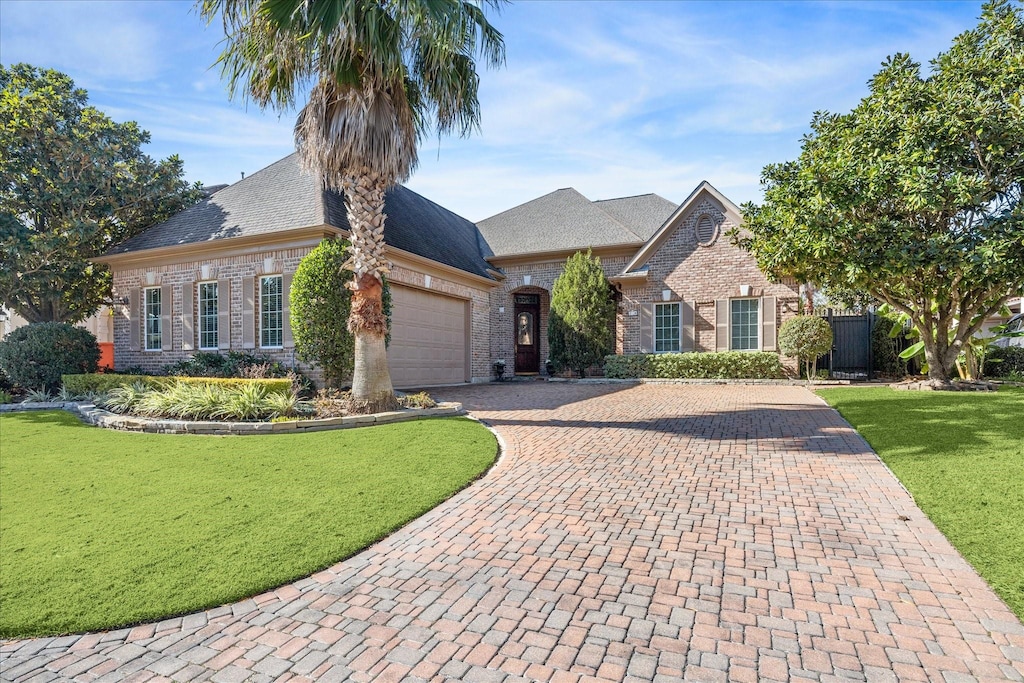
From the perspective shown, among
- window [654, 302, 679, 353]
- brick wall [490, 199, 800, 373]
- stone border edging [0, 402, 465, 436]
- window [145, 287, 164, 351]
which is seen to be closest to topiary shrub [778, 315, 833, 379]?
brick wall [490, 199, 800, 373]

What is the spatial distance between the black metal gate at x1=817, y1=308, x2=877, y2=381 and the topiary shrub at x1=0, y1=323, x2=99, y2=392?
864 inches

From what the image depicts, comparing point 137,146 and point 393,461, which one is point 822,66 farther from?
point 137,146

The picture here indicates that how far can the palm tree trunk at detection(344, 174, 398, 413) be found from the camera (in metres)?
9.92

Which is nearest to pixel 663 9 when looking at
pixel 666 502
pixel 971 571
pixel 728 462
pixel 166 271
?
pixel 728 462

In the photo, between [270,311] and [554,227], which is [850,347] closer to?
[554,227]

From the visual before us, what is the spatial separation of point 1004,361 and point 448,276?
57.8 feet

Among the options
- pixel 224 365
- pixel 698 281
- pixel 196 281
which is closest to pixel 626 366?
pixel 698 281

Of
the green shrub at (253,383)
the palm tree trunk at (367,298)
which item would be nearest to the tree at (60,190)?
the green shrub at (253,383)

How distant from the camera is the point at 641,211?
2225 centimetres

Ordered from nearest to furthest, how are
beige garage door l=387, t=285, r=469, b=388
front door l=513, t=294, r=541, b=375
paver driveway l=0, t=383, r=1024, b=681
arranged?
paver driveway l=0, t=383, r=1024, b=681 → beige garage door l=387, t=285, r=469, b=388 → front door l=513, t=294, r=541, b=375

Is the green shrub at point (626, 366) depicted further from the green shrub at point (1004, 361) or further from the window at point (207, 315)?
the window at point (207, 315)

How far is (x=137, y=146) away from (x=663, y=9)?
55.0 ft

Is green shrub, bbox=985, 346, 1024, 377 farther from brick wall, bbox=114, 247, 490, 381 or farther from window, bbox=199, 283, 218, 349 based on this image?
window, bbox=199, 283, 218, 349

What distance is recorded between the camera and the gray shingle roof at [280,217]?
1402cm
